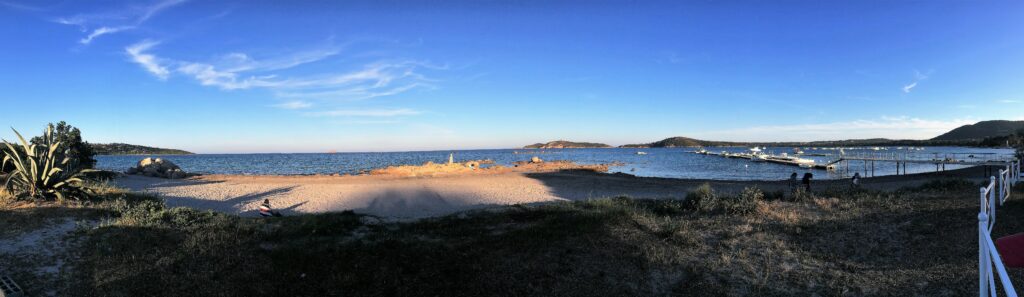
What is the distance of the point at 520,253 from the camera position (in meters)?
8.36

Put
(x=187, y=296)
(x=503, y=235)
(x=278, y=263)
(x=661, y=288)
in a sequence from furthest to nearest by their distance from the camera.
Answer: (x=503, y=235) → (x=278, y=263) → (x=661, y=288) → (x=187, y=296)

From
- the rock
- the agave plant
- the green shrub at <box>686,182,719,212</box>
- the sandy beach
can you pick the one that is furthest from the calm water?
the agave plant

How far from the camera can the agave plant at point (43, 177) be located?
11508mm

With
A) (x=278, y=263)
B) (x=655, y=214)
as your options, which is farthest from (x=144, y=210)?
(x=655, y=214)

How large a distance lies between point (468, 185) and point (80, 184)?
1870cm

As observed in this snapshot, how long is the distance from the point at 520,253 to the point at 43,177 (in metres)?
12.3

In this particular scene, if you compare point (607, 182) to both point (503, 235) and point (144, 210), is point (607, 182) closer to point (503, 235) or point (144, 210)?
point (503, 235)

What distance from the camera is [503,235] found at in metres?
9.70

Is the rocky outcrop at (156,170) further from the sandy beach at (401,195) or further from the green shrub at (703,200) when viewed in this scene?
the green shrub at (703,200)

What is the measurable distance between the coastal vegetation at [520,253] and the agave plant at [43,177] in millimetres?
884

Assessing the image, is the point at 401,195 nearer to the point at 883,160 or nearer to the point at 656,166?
the point at 656,166

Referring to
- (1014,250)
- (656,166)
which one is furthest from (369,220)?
(656,166)

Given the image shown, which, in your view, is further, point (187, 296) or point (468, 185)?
point (468, 185)

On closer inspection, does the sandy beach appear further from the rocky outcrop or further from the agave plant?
the rocky outcrop
